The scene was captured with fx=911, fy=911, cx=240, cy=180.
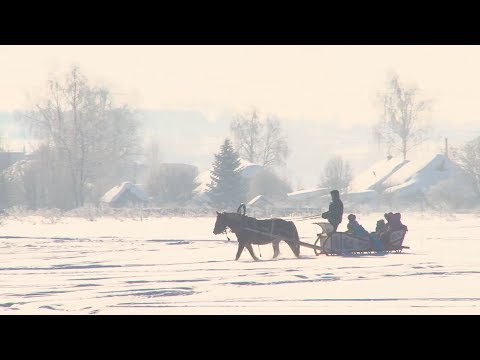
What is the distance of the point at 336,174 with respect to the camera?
290 ft

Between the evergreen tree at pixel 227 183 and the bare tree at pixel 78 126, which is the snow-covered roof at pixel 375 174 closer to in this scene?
the evergreen tree at pixel 227 183

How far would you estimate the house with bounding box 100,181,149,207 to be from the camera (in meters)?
77.3

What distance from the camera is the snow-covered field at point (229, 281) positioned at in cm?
1298

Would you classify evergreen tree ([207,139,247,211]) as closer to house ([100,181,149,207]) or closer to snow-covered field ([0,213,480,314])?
house ([100,181,149,207])

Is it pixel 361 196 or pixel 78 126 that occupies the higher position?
pixel 78 126

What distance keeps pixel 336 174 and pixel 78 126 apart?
28.2 metres

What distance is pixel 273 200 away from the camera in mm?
79625

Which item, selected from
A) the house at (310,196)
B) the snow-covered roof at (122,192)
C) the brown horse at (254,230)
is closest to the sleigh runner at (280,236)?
the brown horse at (254,230)

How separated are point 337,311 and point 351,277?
4.51m

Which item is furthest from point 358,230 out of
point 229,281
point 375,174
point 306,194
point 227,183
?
point 306,194

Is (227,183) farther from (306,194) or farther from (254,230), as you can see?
(254,230)

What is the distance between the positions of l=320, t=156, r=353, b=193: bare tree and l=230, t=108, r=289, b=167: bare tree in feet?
16.3

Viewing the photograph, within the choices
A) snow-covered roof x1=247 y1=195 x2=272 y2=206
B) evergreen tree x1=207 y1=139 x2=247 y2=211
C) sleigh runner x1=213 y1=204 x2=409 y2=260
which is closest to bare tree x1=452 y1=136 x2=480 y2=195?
snow-covered roof x1=247 y1=195 x2=272 y2=206
